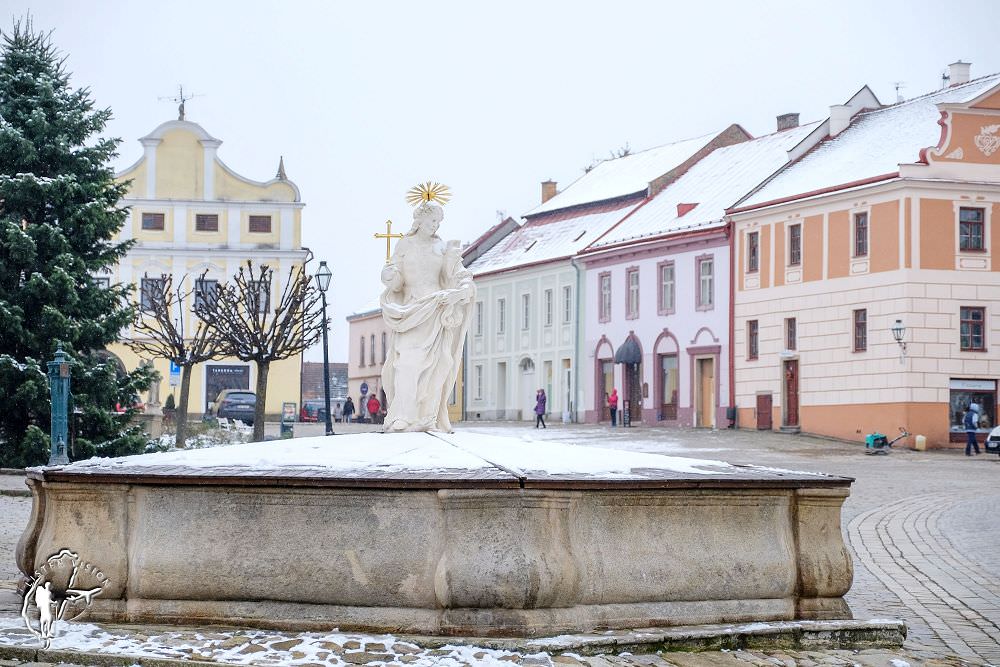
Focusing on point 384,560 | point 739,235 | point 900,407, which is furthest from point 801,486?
point 739,235

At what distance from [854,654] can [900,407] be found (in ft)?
102

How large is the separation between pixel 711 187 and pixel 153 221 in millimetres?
22975

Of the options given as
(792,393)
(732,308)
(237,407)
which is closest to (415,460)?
(792,393)

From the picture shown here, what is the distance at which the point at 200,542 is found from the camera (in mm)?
9031

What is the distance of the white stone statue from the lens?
11.7 meters

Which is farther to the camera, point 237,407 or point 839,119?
point 237,407

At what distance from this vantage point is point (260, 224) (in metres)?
62.7

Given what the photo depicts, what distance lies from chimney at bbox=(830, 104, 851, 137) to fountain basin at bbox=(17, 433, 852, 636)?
38321mm

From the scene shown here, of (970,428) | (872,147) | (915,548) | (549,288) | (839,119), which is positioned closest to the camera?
(915,548)

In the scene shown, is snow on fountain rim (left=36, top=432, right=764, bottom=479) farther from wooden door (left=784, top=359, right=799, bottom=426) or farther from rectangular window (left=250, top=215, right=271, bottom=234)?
rectangular window (left=250, top=215, right=271, bottom=234)

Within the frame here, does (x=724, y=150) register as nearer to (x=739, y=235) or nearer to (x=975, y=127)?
(x=739, y=235)

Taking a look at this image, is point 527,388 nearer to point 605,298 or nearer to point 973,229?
point 605,298

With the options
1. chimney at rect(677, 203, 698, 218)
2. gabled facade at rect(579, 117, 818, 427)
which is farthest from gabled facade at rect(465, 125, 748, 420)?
chimney at rect(677, 203, 698, 218)

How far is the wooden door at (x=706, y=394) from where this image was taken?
153ft
